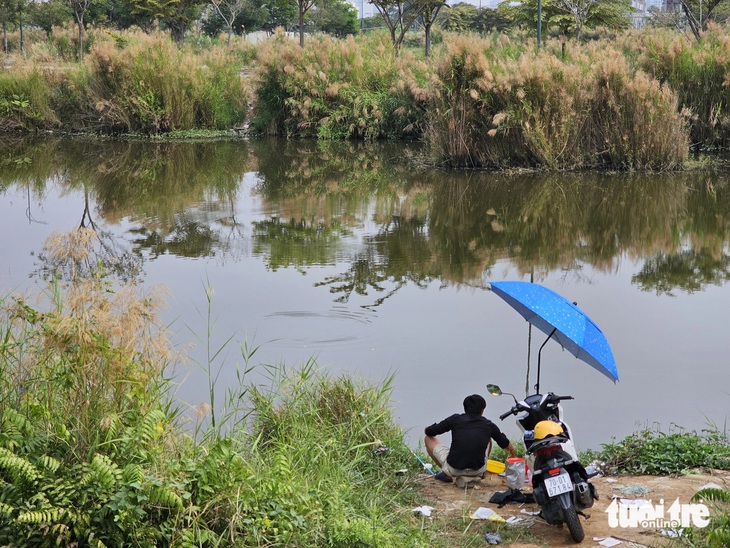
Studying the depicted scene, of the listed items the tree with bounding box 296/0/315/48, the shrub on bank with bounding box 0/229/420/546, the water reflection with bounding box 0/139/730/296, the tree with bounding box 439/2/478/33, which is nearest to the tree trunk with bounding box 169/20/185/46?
the tree with bounding box 296/0/315/48

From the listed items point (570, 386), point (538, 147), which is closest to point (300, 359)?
point (570, 386)

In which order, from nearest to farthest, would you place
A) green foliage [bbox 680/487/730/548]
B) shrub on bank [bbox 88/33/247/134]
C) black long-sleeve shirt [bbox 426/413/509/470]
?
green foliage [bbox 680/487/730/548], black long-sleeve shirt [bbox 426/413/509/470], shrub on bank [bbox 88/33/247/134]

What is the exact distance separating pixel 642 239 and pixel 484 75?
6.42 m

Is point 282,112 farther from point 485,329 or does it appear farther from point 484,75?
point 485,329

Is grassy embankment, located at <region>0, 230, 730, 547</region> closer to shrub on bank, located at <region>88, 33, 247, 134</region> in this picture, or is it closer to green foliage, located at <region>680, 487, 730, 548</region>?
green foliage, located at <region>680, 487, 730, 548</region>

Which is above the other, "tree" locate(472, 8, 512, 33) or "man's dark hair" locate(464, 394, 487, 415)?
"tree" locate(472, 8, 512, 33)

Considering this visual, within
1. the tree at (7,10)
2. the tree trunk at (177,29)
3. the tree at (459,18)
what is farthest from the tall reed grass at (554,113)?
the tree at (459,18)

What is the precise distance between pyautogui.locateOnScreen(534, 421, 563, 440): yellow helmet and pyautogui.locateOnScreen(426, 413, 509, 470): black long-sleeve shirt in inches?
26.2

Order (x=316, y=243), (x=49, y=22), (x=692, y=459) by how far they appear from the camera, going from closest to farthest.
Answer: (x=692, y=459), (x=316, y=243), (x=49, y=22)

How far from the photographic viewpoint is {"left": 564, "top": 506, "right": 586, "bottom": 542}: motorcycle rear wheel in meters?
5.11

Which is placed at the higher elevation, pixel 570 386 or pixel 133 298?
pixel 133 298

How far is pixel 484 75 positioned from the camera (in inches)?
740

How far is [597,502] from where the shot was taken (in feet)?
18.7

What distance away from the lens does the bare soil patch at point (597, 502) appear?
5.20m
